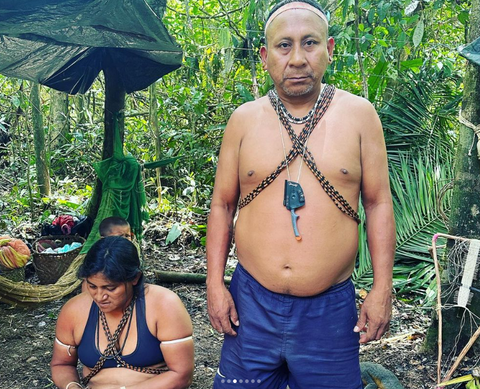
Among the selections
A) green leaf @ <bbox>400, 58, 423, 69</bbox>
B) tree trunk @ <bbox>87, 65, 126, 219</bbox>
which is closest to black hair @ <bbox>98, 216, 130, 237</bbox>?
tree trunk @ <bbox>87, 65, 126, 219</bbox>

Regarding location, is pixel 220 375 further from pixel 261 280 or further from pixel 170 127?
pixel 170 127

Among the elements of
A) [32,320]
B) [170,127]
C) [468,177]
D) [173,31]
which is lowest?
[32,320]

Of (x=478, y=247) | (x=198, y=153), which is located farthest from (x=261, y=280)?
(x=198, y=153)

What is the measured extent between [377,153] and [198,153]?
459 centimetres

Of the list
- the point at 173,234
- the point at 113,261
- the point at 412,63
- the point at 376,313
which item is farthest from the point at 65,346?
the point at 412,63

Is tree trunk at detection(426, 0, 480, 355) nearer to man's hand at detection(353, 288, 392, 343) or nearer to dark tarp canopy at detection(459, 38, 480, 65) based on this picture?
dark tarp canopy at detection(459, 38, 480, 65)

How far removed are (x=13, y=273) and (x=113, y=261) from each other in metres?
2.62

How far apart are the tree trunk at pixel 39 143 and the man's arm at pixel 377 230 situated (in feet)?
16.4

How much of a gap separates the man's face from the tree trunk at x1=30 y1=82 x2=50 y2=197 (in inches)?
188

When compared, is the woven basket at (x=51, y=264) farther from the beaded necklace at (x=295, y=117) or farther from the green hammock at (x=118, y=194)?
the beaded necklace at (x=295, y=117)

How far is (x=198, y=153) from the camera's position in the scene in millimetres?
6199

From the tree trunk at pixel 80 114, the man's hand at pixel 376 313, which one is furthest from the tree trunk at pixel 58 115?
the man's hand at pixel 376 313

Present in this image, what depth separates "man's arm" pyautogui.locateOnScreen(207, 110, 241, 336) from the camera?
1.79 meters

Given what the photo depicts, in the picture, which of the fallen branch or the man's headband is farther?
the fallen branch
